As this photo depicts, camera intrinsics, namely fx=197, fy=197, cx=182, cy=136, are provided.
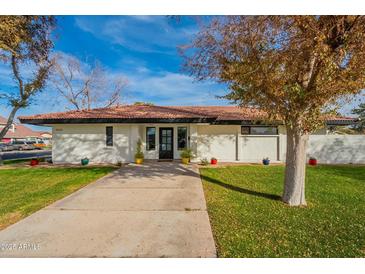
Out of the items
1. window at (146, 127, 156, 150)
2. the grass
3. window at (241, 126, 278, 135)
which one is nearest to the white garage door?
window at (241, 126, 278, 135)

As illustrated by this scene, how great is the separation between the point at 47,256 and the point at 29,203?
115 inches

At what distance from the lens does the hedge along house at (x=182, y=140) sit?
Result: 11.7m

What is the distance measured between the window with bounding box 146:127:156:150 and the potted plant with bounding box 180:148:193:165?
2111 mm

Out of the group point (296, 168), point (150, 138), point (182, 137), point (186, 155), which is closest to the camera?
point (296, 168)

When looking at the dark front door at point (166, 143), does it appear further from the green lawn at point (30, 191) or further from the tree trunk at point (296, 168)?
the tree trunk at point (296, 168)

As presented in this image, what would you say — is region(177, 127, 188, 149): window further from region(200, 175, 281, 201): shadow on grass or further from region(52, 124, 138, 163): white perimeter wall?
region(200, 175, 281, 201): shadow on grass

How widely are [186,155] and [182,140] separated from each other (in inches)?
54.8

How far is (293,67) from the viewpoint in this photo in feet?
15.4

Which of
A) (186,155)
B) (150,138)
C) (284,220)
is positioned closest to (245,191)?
(284,220)

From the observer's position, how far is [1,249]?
306 cm

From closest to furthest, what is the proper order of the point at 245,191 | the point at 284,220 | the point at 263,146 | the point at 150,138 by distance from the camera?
the point at 284,220 → the point at 245,191 → the point at 263,146 → the point at 150,138

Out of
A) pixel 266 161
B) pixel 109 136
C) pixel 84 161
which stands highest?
pixel 109 136

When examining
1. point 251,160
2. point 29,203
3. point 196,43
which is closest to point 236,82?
point 196,43

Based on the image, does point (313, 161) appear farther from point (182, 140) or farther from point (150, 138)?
point (150, 138)
